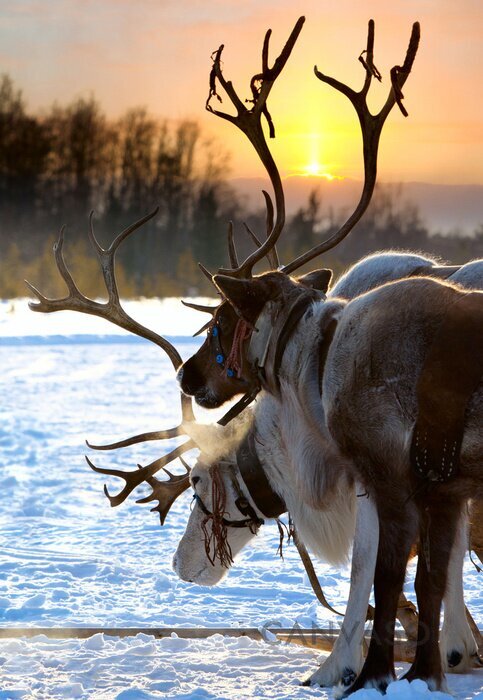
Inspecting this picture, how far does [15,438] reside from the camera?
35.1 ft

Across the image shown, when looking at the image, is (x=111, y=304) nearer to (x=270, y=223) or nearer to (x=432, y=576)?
(x=270, y=223)

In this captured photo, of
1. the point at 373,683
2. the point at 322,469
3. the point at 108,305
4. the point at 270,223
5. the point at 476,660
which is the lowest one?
the point at 476,660

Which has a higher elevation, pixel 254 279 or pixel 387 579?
pixel 254 279

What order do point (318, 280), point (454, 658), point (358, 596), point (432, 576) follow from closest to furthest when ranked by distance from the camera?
point (432, 576) < point (358, 596) < point (454, 658) < point (318, 280)

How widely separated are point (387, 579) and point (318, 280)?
127 centimetres

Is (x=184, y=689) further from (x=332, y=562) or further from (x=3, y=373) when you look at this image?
(x=3, y=373)

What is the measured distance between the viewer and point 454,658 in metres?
4.31

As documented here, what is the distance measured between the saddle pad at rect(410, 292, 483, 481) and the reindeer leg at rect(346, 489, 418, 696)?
0.22 m

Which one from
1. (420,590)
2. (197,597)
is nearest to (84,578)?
(197,597)

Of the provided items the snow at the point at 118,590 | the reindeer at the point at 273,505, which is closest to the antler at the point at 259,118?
the reindeer at the point at 273,505

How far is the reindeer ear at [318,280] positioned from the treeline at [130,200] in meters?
29.2

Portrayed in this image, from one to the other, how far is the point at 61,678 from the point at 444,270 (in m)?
2.14

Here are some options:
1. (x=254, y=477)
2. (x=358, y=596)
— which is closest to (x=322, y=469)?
(x=254, y=477)

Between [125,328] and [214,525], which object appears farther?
[125,328]
